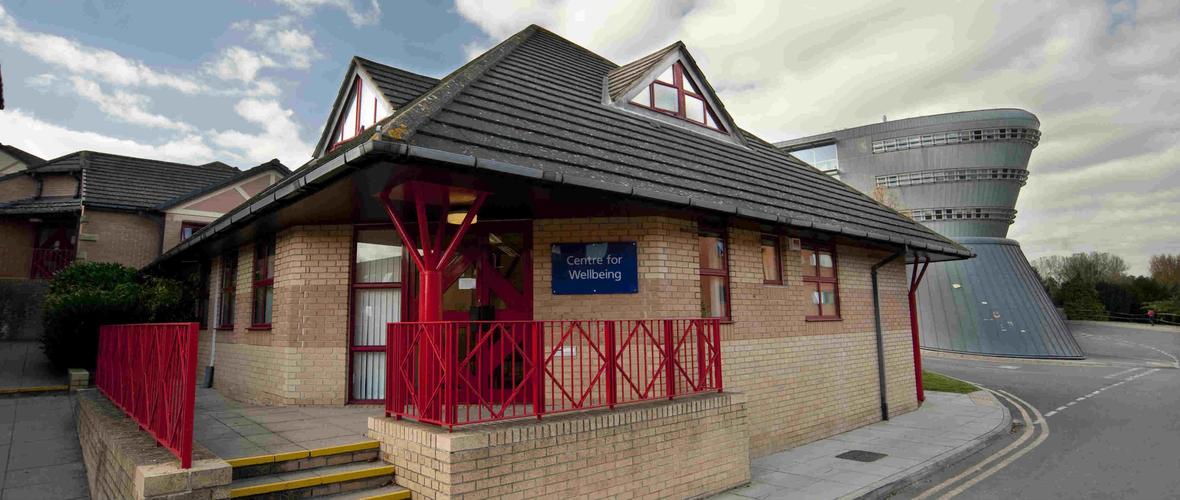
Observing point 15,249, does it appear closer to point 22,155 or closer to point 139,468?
point 22,155

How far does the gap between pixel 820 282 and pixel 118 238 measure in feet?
72.1

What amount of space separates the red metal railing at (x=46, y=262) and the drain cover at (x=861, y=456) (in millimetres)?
25246

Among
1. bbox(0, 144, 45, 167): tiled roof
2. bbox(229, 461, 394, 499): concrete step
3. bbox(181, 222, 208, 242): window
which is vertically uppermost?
bbox(0, 144, 45, 167): tiled roof

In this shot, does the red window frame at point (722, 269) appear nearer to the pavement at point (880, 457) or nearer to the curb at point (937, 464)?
the pavement at point (880, 457)

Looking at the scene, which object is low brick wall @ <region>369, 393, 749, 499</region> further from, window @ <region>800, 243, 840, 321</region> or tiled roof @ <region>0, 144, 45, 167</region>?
tiled roof @ <region>0, 144, 45, 167</region>

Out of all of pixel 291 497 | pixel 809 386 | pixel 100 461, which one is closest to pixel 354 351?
pixel 100 461

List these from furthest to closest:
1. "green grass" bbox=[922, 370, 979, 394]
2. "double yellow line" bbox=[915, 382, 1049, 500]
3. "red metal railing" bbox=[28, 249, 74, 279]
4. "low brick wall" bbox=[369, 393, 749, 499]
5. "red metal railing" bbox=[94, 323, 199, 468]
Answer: "red metal railing" bbox=[28, 249, 74, 279], "green grass" bbox=[922, 370, 979, 394], "double yellow line" bbox=[915, 382, 1049, 500], "low brick wall" bbox=[369, 393, 749, 499], "red metal railing" bbox=[94, 323, 199, 468]

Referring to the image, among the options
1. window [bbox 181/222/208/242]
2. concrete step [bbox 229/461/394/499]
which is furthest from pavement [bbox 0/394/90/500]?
window [bbox 181/222/208/242]

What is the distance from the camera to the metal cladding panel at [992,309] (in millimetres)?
28547

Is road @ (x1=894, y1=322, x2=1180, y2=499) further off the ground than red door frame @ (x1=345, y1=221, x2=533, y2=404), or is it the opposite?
red door frame @ (x1=345, y1=221, x2=533, y2=404)

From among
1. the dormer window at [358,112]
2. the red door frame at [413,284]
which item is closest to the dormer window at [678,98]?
the red door frame at [413,284]

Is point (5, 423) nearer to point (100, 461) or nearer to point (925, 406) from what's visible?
point (100, 461)

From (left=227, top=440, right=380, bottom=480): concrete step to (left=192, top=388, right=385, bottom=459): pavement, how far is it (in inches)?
6.0

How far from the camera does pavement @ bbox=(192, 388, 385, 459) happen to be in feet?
18.0
